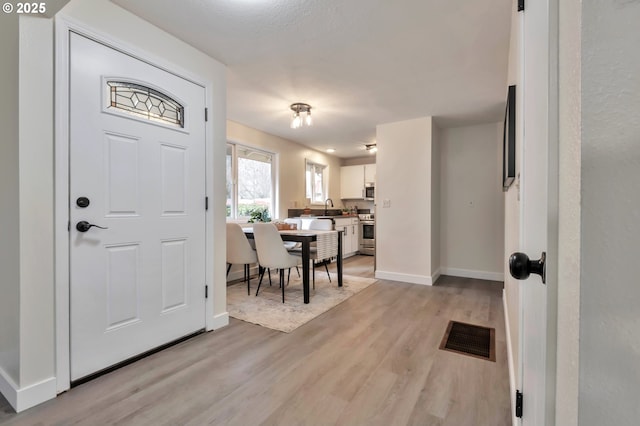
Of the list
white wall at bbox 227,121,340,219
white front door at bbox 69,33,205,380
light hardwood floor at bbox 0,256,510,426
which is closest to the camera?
light hardwood floor at bbox 0,256,510,426

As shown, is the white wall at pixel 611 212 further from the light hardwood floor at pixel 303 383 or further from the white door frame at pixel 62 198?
the white door frame at pixel 62 198

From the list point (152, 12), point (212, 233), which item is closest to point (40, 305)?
point (212, 233)

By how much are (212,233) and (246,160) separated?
237cm

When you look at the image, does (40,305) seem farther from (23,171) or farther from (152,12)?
(152,12)

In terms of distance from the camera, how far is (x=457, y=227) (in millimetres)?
4656

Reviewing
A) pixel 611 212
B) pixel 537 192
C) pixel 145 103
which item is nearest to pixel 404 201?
pixel 145 103

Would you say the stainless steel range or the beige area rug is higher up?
the stainless steel range

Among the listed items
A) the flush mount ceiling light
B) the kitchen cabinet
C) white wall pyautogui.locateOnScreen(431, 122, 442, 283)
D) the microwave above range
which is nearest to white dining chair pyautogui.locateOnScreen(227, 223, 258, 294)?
the flush mount ceiling light

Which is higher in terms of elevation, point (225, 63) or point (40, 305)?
point (225, 63)

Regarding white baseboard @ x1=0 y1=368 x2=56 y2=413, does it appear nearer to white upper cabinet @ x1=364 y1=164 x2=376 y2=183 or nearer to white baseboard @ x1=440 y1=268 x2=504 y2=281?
white baseboard @ x1=440 y1=268 x2=504 y2=281

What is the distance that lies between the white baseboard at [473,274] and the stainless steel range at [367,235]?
2.15m

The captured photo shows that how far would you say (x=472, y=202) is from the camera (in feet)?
14.8

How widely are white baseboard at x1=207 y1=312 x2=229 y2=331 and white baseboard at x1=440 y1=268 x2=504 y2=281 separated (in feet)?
11.5

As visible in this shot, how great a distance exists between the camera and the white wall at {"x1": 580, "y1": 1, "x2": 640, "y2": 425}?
0.27m
